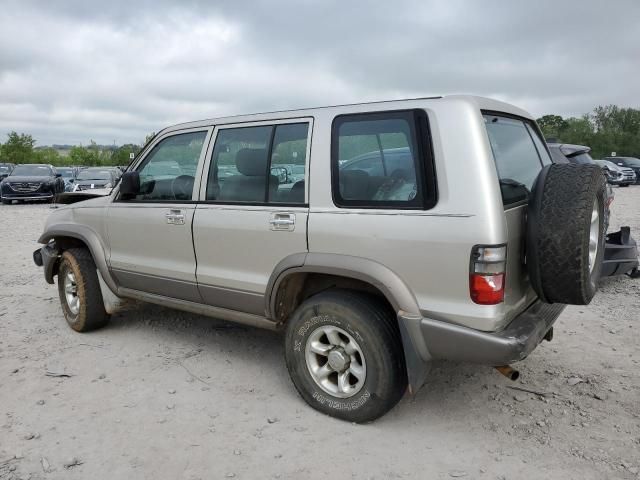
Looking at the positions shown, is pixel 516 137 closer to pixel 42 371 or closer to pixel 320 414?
pixel 320 414

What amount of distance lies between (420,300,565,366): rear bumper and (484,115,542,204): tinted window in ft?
2.26

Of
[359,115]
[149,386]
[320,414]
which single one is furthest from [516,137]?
[149,386]

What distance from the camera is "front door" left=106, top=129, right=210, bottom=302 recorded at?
12.5ft

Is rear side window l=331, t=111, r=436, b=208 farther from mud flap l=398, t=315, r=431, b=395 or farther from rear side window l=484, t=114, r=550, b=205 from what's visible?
mud flap l=398, t=315, r=431, b=395

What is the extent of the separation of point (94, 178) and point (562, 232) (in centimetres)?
1721

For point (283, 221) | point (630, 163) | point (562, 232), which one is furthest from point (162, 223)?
point (630, 163)

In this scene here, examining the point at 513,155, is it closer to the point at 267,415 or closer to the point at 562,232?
the point at 562,232

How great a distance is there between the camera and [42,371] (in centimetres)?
392

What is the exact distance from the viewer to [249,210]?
341 cm

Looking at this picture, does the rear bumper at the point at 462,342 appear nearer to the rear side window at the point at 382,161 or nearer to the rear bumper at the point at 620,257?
the rear side window at the point at 382,161

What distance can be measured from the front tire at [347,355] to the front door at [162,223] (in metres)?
1.05

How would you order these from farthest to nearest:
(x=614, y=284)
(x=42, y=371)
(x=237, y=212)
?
(x=614, y=284)
(x=42, y=371)
(x=237, y=212)

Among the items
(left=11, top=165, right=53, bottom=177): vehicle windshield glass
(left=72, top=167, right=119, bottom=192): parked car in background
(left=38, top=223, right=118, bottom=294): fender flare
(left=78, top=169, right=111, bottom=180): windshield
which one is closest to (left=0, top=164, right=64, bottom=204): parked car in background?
(left=11, top=165, right=53, bottom=177): vehicle windshield glass

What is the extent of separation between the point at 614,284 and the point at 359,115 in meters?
4.59
